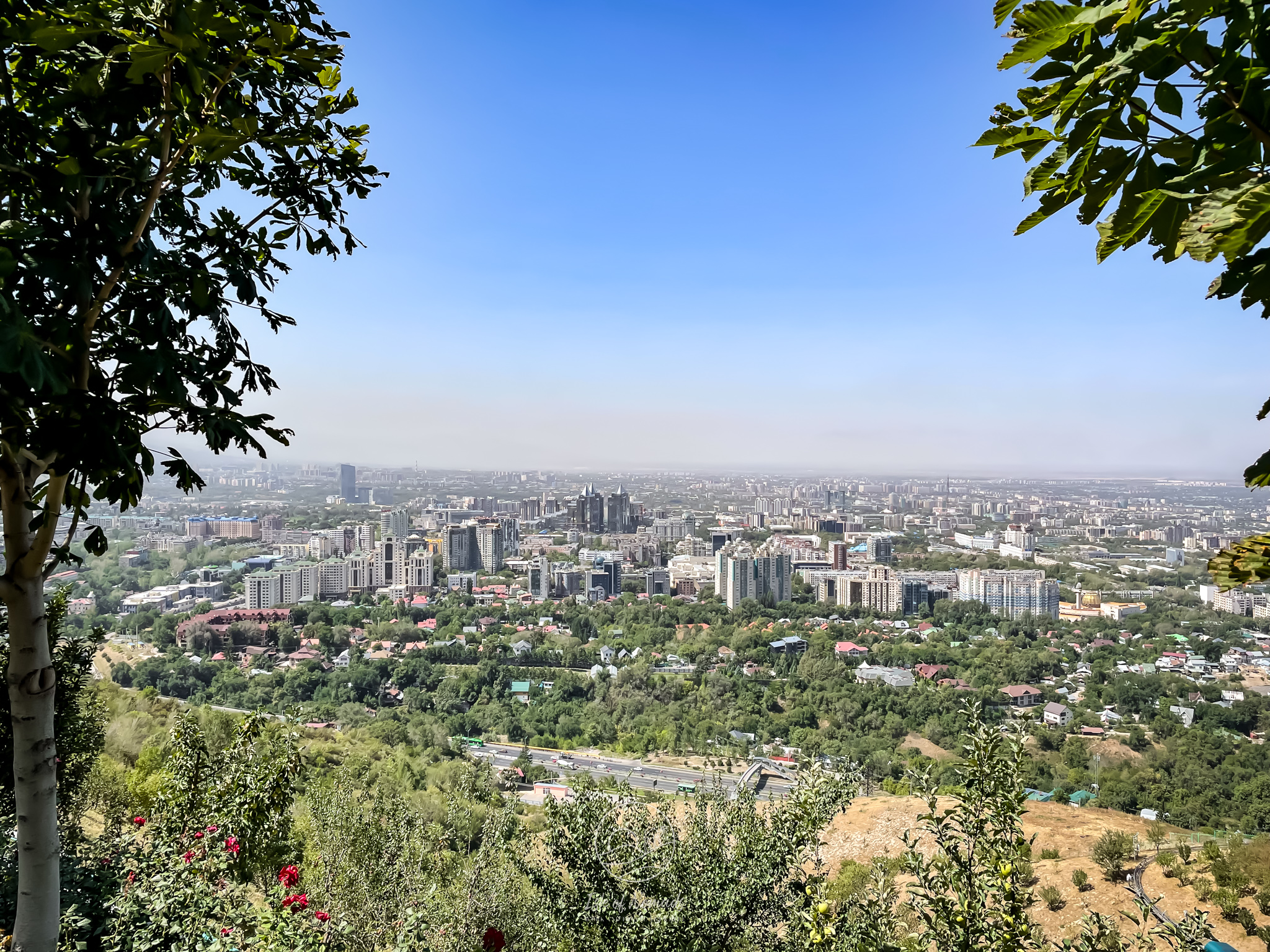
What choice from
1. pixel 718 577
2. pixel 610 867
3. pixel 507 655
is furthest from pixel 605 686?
pixel 610 867

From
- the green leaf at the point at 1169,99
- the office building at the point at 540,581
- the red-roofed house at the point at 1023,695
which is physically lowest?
the red-roofed house at the point at 1023,695

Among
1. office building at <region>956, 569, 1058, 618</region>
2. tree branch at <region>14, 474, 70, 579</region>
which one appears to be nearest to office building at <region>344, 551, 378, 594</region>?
→ office building at <region>956, 569, 1058, 618</region>

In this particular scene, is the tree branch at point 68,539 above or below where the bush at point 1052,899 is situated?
above

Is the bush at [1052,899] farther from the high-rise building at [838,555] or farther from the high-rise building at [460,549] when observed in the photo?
the high-rise building at [460,549]

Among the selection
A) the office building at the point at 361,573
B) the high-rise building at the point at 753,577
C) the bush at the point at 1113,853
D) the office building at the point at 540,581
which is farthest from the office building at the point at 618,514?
the bush at the point at 1113,853

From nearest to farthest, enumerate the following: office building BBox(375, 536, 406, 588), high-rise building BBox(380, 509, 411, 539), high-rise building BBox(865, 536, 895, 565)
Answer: office building BBox(375, 536, 406, 588), high-rise building BBox(865, 536, 895, 565), high-rise building BBox(380, 509, 411, 539)

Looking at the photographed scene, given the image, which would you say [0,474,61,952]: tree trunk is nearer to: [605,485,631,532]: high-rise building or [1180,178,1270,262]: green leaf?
[1180,178,1270,262]: green leaf
